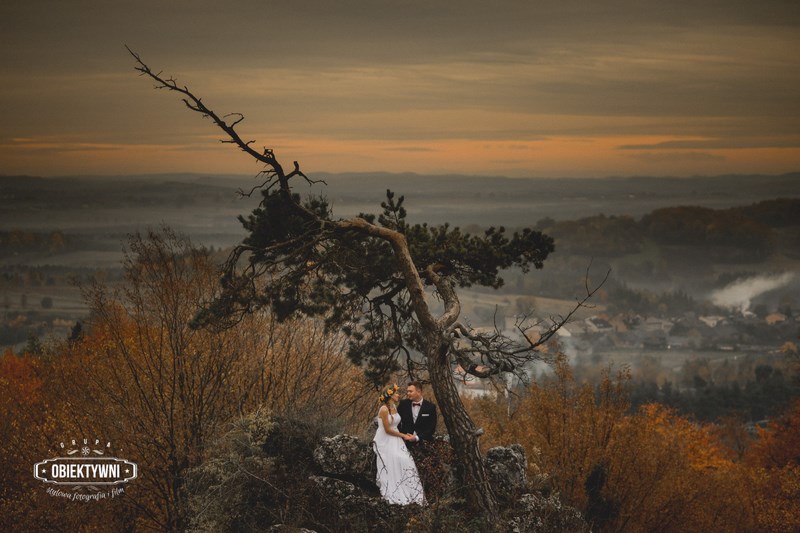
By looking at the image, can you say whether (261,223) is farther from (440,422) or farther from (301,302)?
(440,422)

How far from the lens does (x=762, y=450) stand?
8200 centimetres

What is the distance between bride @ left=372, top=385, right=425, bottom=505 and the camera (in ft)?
58.5

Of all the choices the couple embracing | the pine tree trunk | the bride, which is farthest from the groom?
the pine tree trunk


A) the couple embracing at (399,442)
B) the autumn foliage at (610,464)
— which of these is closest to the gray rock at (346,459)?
the couple embracing at (399,442)

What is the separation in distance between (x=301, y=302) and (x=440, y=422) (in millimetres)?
17793

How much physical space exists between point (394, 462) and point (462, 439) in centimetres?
148

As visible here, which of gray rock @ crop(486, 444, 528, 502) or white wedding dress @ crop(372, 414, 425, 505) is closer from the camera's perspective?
white wedding dress @ crop(372, 414, 425, 505)

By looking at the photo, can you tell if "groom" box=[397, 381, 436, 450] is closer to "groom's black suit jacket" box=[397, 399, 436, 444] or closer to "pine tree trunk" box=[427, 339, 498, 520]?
"groom's black suit jacket" box=[397, 399, 436, 444]

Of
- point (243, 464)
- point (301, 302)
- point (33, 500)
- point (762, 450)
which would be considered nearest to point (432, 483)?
point (243, 464)

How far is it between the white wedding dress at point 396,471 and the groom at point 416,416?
0.77 ft

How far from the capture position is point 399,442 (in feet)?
59.2

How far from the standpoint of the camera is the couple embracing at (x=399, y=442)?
58.5 feet

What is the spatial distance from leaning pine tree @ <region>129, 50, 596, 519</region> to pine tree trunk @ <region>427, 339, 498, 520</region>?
2cm

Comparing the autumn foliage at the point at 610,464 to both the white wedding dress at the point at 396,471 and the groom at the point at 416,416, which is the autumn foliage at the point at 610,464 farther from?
the white wedding dress at the point at 396,471
